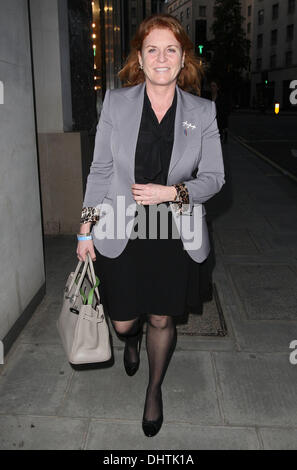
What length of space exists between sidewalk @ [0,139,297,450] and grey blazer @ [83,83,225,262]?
0.94 m

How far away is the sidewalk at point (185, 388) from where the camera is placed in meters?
2.43

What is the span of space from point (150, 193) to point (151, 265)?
1.59 feet

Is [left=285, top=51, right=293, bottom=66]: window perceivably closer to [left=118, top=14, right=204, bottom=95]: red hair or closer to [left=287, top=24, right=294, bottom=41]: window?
[left=287, top=24, right=294, bottom=41]: window

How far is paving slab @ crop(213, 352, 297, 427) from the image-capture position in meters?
2.59

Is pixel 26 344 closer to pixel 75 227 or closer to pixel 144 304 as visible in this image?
→ pixel 144 304

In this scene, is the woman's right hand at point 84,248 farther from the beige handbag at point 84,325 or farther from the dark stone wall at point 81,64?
the dark stone wall at point 81,64

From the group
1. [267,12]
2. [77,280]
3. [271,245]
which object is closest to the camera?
[77,280]

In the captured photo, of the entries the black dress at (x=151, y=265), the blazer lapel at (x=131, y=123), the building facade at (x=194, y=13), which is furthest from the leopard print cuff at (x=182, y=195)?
the building facade at (x=194, y=13)

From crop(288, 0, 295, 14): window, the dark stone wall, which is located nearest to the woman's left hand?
the dark stone wall

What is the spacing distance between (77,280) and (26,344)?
120 centimetres

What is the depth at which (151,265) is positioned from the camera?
2.44 metres

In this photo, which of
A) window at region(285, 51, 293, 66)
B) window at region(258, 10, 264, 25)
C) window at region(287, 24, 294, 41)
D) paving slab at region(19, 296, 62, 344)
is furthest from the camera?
window at region(258, 10, 264, 25)

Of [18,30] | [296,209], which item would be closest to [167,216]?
[18,30]

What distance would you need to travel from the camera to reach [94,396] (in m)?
2.78
